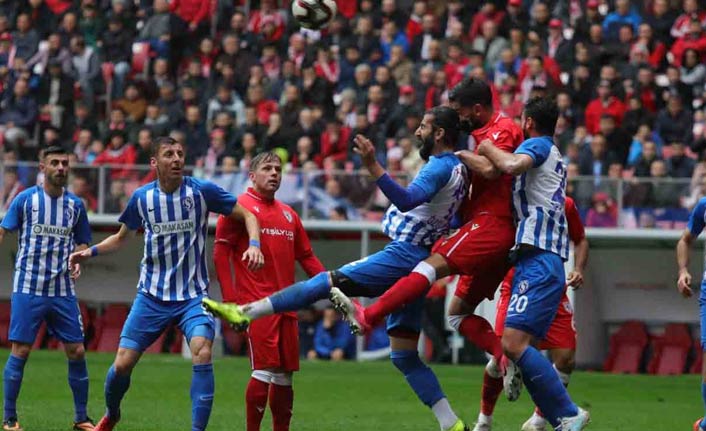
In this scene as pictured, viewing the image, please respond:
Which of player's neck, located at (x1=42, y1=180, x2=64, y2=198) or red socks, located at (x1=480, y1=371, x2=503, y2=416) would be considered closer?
red socks, located at (x1=480, y1=371, x2=503, y2=416)

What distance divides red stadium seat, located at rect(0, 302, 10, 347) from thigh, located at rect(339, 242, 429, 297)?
46.1ft

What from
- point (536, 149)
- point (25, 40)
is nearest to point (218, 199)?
point (536, 149)

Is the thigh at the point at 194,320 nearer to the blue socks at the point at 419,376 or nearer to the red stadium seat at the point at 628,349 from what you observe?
the blue socks at the point at 419,376

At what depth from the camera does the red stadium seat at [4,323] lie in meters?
23.6

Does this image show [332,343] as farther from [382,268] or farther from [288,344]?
[382,268]

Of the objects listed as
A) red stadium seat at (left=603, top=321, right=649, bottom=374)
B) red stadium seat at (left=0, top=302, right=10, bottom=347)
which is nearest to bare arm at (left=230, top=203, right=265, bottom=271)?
red stadium seat at (left=603, top=321, right=649, bottom=374)

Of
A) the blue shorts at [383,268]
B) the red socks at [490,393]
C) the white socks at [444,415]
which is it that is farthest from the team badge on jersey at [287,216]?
the red socks at [490,393]

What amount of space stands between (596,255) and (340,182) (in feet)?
12.4

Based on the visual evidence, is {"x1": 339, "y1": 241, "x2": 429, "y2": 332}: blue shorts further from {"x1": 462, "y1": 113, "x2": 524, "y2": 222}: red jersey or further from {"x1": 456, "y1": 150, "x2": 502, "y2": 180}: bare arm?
{"x1": 456, "y1": 150, "x2": 502, "y2": 180}: bare arm

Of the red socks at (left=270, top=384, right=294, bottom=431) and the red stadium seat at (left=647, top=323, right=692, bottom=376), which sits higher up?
the red socks at (left=270, top=384, right=294, bottom=431)

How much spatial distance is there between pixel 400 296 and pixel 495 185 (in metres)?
1.13

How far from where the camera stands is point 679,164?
66.7 ft

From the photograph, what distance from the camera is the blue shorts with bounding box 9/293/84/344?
12.7m

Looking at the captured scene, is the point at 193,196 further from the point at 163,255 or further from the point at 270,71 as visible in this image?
the point at 270,71
